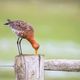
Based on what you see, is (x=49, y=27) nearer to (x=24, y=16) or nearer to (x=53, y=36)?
(x=53, y=36)

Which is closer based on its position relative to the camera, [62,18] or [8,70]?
[8,70]

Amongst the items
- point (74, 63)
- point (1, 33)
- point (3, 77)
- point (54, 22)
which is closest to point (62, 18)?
point (54, 22)

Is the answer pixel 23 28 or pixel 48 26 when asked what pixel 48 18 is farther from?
pixel 23 28

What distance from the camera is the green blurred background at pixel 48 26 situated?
4383mm

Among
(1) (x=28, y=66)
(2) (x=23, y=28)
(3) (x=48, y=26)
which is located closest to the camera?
(1) (x=28, y=66)

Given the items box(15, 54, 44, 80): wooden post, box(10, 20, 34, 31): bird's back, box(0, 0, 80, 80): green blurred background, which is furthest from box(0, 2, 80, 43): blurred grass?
box(15, 54, 44, 80): wooden post

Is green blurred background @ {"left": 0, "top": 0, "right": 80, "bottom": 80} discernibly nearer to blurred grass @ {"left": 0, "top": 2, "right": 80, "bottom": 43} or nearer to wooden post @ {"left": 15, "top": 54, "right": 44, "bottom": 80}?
blurred grass @ {"left": 0, "top": 2, "right": 80, "bottom": 43}

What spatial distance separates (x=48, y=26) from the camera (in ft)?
14.8

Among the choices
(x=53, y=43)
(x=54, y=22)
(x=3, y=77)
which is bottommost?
(x=3, y=77)

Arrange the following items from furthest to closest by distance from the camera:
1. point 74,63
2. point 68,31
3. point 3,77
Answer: point 68,31 → point 3,77 → point 74,63

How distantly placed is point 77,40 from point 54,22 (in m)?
0.48

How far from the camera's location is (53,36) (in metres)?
4.48

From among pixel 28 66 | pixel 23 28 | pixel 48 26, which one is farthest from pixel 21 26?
pixel 48 26

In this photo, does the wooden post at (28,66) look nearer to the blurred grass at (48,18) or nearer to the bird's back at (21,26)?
the bird's back at (21,26)
